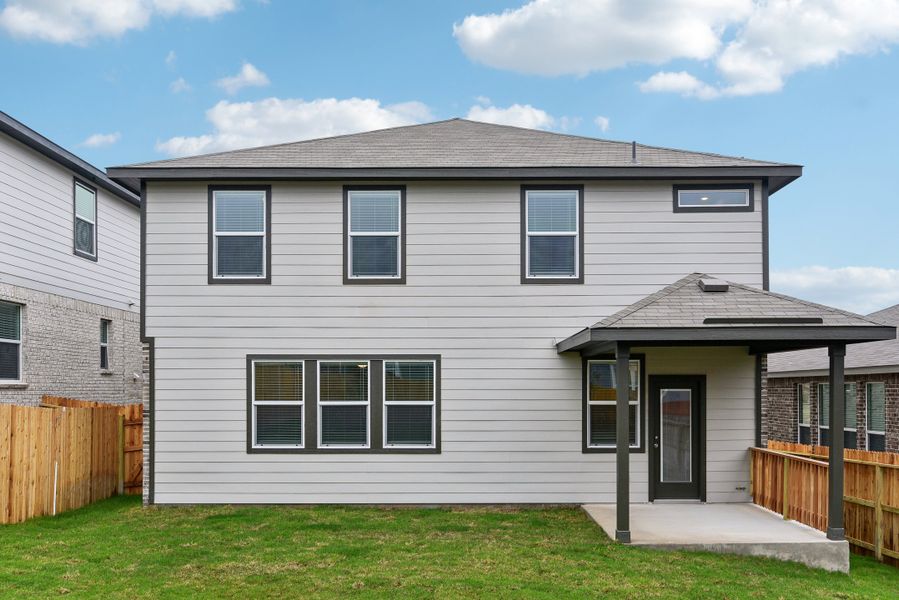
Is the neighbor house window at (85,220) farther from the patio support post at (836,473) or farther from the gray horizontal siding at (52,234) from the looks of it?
the patio support post at (836,473)

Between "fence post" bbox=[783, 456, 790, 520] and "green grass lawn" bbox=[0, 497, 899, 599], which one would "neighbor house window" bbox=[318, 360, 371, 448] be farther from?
"fence post" bbox=[783, 456, 790, 520]

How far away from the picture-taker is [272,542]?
28.0 feet

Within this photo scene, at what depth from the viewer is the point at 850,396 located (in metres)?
15.8

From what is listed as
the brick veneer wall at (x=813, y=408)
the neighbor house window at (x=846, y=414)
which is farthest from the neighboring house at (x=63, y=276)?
the neighbor house window at (x=846, y=414)

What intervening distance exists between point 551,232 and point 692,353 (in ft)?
9.33

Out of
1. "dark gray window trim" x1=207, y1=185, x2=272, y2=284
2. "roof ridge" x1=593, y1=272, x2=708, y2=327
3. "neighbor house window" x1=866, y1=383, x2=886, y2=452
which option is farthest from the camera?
"neighbor house window" x1=866, y1=383, x2=886, y2=452

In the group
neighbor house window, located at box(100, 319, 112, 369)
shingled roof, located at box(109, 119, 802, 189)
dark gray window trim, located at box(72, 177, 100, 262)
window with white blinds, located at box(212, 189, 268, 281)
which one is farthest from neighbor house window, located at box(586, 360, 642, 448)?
neighbor house window, located at box(100, 319, 112, 369)

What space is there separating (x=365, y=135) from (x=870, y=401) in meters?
11.7

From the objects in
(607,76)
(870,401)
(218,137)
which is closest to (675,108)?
(607,76)

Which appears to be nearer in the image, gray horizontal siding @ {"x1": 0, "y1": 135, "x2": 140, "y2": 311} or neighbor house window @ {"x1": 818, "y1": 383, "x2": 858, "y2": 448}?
gray horizontal siding @ {"x1": 0, "y1": 135, "x2": 140, "y2": 311}

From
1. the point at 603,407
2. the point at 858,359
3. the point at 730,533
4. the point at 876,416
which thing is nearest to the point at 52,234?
the point at 603,407

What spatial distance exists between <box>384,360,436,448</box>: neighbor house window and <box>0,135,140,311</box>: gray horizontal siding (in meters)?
7.11

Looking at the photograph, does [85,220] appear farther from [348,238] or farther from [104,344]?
[348,238]

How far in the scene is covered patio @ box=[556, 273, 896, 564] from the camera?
27.4 ft
